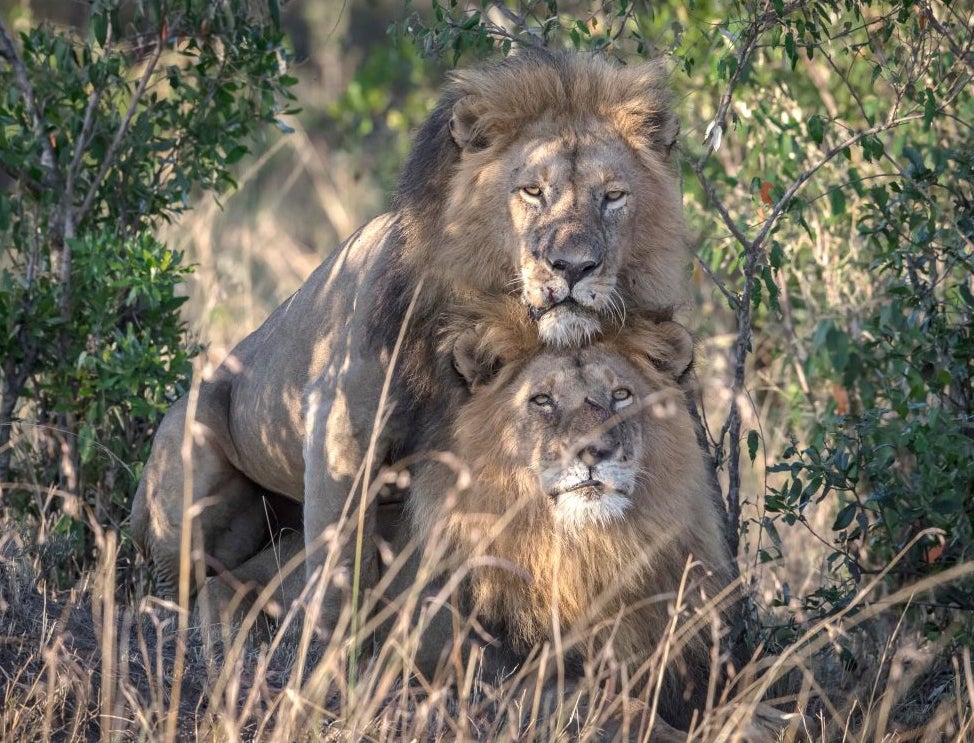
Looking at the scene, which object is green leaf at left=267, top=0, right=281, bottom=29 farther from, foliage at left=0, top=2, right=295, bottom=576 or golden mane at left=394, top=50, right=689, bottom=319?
golden mane at left=394, top=50, right=689, bottom=319

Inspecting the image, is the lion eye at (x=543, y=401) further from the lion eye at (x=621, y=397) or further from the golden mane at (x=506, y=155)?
the golden mane at (x=506, y=155)

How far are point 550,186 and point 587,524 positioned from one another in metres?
0.89

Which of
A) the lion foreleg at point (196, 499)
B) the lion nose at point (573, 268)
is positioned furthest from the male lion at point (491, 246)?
the lion foreleg at point (196, 499)

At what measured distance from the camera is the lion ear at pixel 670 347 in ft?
13.6

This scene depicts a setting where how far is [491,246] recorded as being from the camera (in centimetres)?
410

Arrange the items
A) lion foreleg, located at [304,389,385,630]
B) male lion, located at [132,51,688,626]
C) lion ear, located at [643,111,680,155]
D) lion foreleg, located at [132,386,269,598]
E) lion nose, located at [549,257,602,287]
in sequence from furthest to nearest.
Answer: lion foreleg, located at [132,386,269,598]
lion foreleg, located at [304,389,385,630]
lion ear, located at [643,111,680,155]
male lion, located at [132,51,688,626]
lion nose, located at [549,257,602,287]

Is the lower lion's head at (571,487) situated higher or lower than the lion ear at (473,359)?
lower

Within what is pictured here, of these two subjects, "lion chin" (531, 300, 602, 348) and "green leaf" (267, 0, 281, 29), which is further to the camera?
"green leaf" (267, 0, 281, 29)

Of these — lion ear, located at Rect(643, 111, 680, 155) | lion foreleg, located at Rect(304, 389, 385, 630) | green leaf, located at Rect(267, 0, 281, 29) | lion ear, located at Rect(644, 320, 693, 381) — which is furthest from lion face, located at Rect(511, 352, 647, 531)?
green leaf, located at Rect(267, 0, 281, 29)

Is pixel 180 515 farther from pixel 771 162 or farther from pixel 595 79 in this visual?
pixel 771 162

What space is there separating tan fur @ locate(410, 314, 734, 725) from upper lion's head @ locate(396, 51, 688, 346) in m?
0.13

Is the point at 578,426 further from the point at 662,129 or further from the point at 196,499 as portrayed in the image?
the point at 196,499

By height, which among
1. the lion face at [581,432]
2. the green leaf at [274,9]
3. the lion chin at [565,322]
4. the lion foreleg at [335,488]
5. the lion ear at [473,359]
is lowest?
the lion foreleg at [335,488]

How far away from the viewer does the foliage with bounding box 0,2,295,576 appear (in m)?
5.28
